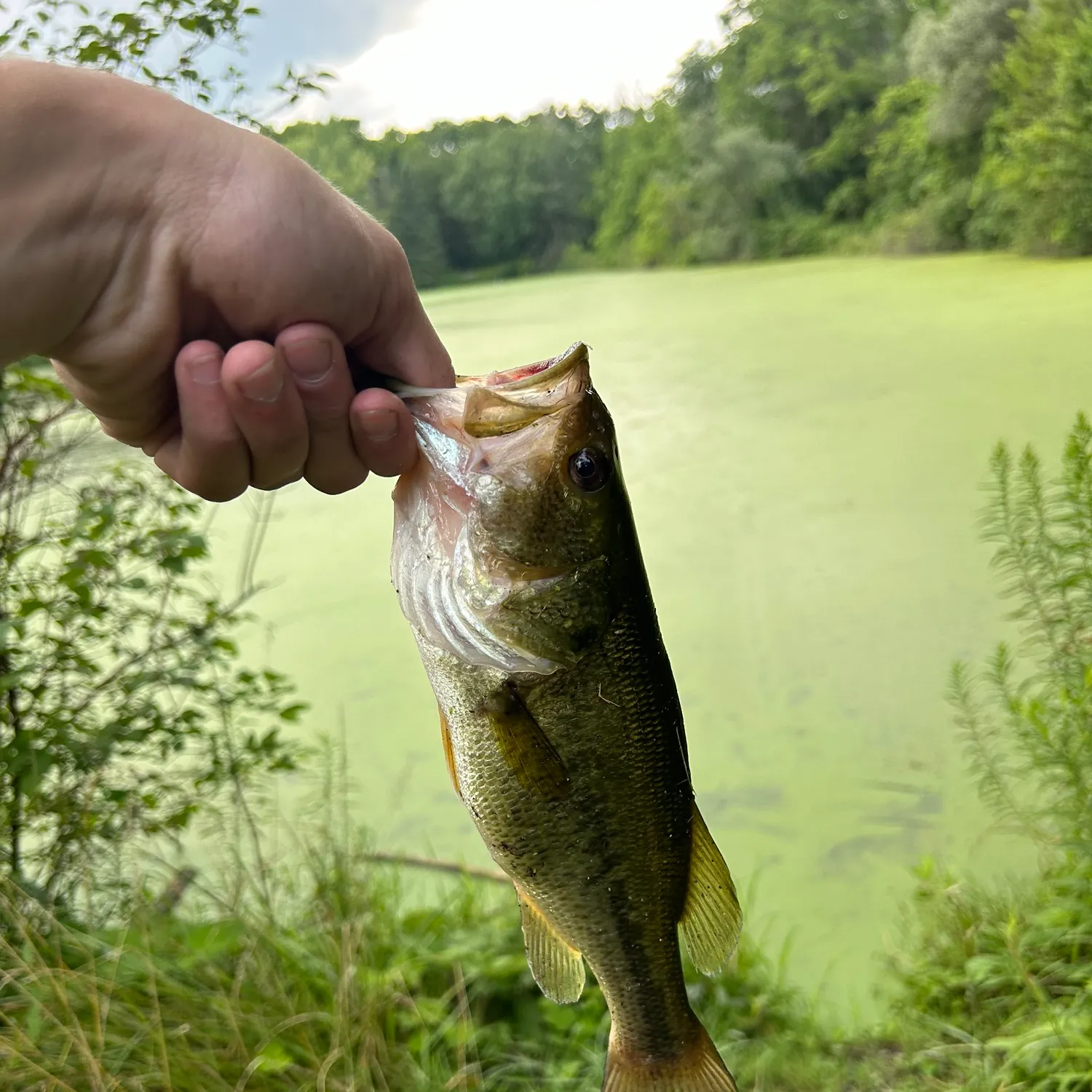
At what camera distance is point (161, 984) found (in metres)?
2.06

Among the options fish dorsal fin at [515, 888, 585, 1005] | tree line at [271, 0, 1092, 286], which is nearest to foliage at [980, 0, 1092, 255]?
tree line at [271, 0, 1092, 286]

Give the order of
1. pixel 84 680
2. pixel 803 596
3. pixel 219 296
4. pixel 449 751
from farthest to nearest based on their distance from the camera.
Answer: pixel 803 596
pixel 84 680
pixel 449 751
pixel 219 296

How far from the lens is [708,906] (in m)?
1.24

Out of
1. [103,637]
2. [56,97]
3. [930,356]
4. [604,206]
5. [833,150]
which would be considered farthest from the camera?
[604,206]

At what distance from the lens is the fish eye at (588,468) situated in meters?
1.10

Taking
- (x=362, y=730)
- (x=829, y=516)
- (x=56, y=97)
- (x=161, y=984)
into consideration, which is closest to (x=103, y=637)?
(x=161, y=984)

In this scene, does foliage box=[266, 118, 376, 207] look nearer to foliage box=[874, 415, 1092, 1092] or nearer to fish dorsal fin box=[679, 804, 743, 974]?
foliage box=[874, 415, 1092, 1092]

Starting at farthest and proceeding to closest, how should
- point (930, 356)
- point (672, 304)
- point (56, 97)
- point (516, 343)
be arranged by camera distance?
1. point (672, 304)
2. point (516, 343)
3. point (930, 356)
4. point (56, 97)

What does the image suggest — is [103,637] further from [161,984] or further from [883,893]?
[883,893]

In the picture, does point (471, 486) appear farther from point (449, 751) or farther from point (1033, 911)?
point (1033, 911)

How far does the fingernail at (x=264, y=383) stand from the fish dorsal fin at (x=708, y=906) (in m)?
0.81

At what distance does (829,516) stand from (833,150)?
2141 centimetres

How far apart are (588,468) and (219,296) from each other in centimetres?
50

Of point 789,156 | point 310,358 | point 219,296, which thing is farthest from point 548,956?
point 789,156
